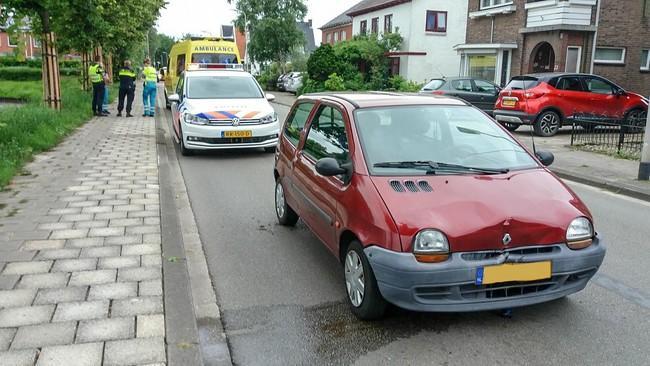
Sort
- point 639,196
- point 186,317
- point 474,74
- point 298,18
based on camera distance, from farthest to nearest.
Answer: point 298,18
point 474,74
point 639,196
point 186,317

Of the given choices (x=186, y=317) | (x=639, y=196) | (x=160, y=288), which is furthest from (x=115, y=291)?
(x=639, y=196)

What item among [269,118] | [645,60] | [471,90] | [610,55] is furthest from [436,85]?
[269,118]

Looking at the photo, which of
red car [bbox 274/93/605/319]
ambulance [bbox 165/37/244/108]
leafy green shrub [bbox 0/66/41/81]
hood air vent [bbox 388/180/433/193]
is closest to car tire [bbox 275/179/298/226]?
red car [bbox 274/93/605/319]

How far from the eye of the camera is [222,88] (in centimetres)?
1296

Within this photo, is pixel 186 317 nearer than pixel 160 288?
Yes

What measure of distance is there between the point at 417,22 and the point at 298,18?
71.3 feet

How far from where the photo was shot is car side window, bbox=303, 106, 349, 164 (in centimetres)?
489

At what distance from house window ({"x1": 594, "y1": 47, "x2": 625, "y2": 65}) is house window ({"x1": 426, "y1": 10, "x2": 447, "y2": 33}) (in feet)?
48.5

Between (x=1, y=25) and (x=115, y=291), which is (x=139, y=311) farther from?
(x=1, y=25)

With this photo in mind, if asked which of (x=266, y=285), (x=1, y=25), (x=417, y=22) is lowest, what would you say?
(x=266, y=285)

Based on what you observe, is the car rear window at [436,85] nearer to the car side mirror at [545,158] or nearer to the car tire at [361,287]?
the car side mirror at [545,158]

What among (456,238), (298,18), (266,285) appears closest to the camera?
(456,238)

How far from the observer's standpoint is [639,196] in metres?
8.71

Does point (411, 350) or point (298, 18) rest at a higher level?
point (298, 18)
